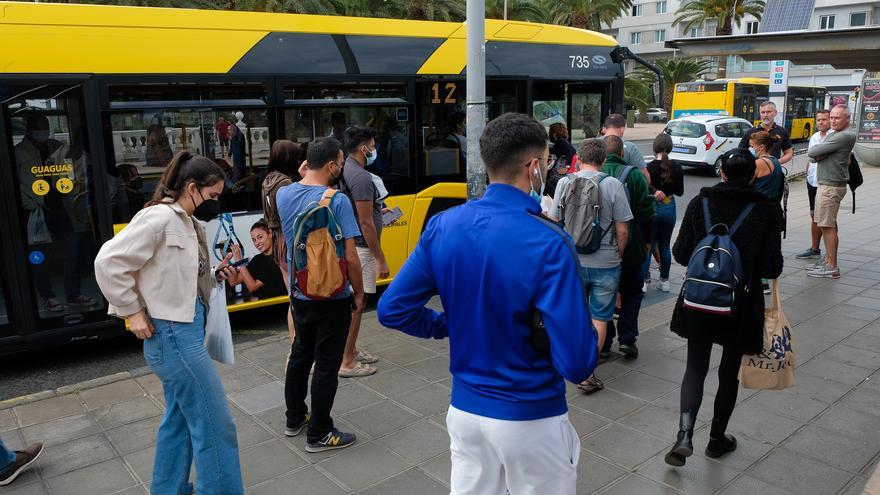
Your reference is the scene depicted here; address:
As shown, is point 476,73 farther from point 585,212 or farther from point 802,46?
point 802,46

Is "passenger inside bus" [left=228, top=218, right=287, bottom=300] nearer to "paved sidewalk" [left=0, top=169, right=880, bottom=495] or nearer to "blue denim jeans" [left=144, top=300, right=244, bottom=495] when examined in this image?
"paved sidewalk" [left=0, top=169, right=880, bottom=495]

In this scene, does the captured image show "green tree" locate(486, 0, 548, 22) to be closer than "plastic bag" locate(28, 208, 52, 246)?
No

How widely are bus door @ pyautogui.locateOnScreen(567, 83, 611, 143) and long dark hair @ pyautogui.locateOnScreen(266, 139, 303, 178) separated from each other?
192 inches

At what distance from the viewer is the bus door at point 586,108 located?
884cm

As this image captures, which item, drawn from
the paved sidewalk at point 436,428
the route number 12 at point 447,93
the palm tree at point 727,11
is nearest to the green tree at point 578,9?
the palm tree at point 727,11

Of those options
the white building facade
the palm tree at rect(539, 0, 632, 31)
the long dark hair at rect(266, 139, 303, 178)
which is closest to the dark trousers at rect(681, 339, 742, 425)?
the long dark hair at rect(266, 139, 303, 178)

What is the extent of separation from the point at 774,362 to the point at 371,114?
180 inches

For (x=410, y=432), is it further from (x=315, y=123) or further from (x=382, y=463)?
(x=315, y=123)

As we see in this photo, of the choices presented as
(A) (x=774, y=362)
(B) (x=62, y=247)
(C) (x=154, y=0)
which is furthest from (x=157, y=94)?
(C) (x=154, y=0)

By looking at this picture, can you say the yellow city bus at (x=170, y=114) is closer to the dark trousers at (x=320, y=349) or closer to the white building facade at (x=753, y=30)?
the dark trousers at (x=320, y=349)

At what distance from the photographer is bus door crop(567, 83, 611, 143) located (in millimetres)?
8844

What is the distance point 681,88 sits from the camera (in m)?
29.6

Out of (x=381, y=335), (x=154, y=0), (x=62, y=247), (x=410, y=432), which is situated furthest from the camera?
(x=154, y=0)

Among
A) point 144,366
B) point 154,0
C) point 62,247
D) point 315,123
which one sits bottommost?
point 144,366
